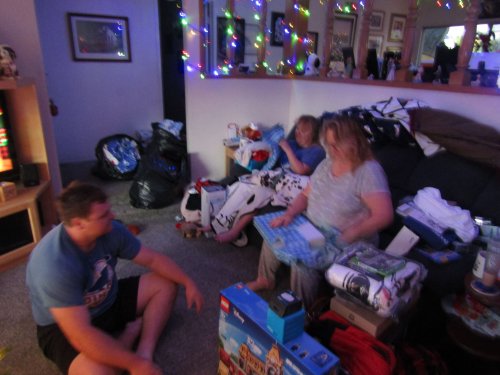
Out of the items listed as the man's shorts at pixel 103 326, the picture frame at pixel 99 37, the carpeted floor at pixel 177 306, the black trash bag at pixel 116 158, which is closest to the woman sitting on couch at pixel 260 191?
the carpeted floor at pixel 177 306

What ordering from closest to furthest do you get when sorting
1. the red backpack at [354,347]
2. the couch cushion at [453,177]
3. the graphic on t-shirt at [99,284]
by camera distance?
the red backpack at [354,347] < the graphic on t-shirt at [99,284] < the couch cushion at [453,177]

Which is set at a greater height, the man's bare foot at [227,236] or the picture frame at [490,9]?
→ the picture frame at [490,9]

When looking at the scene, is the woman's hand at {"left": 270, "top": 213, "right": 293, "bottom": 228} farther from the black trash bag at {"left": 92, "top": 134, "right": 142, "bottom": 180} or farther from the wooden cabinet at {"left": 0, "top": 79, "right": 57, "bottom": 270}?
the black trash bag at {"left": 92, "top": 134, "right": 142, "bottom": 180}

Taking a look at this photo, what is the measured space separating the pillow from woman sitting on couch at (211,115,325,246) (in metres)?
0.65

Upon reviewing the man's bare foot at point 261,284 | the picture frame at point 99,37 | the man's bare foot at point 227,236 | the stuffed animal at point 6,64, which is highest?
the picture frame at point 99,37

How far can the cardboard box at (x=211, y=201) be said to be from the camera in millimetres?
2525

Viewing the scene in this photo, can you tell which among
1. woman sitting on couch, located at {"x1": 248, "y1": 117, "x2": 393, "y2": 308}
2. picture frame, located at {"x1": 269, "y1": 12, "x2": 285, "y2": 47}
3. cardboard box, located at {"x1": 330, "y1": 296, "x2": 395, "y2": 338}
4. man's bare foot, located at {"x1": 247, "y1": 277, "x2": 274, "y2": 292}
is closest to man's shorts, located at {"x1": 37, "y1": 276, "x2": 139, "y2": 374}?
man's bare foot, located at {"x1": 247, "y1": 277, "x2": 274, "y2": 292}

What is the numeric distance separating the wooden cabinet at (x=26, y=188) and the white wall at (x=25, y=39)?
0.23 meters

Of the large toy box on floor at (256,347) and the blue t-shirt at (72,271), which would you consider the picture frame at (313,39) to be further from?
the large toy box on floor at (256,347)

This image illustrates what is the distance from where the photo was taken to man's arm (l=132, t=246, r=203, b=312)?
4.92ft

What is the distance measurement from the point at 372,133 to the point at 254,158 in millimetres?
913

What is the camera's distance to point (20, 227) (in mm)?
2219

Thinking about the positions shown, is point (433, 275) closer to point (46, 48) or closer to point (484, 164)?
point (484, 164)

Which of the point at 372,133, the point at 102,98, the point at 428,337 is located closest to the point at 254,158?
the point at 372,133
